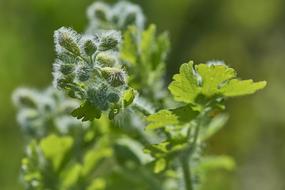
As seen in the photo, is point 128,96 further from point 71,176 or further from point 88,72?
point 71,176

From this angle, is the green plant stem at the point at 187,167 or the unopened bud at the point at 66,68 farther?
the green plant stem at the point at 187,167

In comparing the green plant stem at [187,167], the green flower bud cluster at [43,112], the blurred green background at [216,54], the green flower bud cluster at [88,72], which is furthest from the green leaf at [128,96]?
the blurred green background at [216,54]

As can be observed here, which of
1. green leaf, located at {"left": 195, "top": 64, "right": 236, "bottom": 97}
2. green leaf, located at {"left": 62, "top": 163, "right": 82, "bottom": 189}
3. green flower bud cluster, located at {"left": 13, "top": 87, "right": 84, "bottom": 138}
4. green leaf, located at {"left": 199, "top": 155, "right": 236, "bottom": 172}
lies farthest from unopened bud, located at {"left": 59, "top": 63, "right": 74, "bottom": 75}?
green leaf, located at {"left": 199, "top": 155, "right": 236, "bottom": 172}

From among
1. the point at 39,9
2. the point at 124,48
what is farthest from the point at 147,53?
the point at 39,9

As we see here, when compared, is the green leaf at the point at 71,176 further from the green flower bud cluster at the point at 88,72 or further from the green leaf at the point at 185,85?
the green flower bud cluster at the point at 88,72

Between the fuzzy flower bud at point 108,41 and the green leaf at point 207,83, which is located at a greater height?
the fuzzy flower bud at point 108,41

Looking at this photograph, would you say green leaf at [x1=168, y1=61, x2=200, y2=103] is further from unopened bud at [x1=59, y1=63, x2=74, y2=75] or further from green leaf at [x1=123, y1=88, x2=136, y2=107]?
unopened bud at [x1=59, y1=63, x2=74, y2=75]
